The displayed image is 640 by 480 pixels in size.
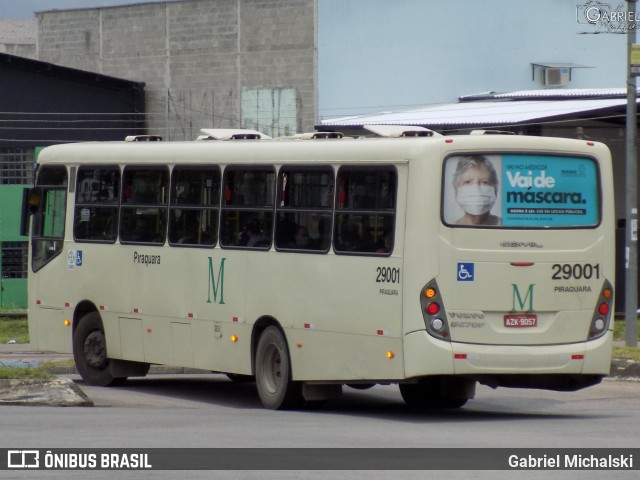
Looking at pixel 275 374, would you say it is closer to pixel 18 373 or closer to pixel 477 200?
pixel 18 373

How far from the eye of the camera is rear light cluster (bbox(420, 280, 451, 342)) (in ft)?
42.9

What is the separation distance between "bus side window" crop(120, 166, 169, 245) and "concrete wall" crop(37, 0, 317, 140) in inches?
970

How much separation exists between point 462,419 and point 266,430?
261cm

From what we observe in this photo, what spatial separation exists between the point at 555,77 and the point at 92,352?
1174 inches

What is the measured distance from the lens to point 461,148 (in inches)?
522

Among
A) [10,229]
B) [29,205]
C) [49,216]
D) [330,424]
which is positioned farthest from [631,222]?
[10,229]

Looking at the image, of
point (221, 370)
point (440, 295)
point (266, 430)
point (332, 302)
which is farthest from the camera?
point (221, 370)

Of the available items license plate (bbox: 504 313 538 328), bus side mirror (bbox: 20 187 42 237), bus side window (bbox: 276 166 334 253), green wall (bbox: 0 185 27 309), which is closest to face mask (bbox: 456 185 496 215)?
license plate (bbox: 504 313 538 328)

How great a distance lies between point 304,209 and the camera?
14406 mm

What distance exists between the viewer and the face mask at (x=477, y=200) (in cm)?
1327

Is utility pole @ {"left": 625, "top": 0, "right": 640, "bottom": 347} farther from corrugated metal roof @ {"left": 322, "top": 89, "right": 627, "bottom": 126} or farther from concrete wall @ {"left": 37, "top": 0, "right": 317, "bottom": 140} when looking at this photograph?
concrete wall @ {"left": 37, "top": 0, "right": 317, "bottom": 140}

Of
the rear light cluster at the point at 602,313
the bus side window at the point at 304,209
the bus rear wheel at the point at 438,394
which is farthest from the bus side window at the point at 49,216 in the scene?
the rear light cluster at the point at 602,313

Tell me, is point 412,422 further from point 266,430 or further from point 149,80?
point 149,80

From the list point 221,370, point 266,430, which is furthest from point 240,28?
point 266,430
